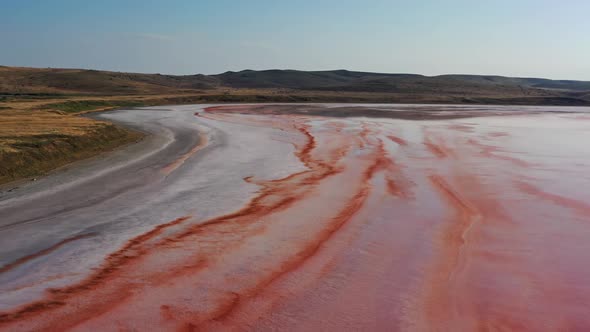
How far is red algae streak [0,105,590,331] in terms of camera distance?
716 cm

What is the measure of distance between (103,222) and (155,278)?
419 cm

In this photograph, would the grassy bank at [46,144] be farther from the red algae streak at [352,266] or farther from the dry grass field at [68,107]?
the red algae streak at [352,266]

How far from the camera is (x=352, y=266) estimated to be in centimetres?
916

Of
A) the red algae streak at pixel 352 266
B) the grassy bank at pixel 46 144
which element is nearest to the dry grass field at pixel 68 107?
the grassy bank at pixel 46 144

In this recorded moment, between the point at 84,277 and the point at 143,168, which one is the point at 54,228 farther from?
the point at 143,168

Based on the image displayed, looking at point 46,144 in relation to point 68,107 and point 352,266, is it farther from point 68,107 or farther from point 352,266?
point 68,107

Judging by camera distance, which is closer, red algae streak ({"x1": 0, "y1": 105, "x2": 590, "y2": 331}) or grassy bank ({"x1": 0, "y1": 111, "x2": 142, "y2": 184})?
red algae streak ({"x1": 0, "y1": 105, "x2": 590, "y2": 331})

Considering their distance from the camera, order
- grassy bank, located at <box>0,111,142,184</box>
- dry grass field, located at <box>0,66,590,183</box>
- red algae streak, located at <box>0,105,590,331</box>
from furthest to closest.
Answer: dry grass field, located at <box>0,66,590,183</box> < grassy bank, located at <box>0,111,142,184</box> < red algae streak, located at <box>0,105,590,331</box>

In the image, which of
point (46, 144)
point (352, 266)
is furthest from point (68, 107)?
point (352, 266)

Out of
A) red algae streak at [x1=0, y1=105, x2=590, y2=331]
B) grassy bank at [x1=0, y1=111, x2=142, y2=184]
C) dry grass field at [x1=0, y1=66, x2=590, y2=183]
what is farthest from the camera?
dry grass field at [x1=0, y1=66, x2=590, y2=183]

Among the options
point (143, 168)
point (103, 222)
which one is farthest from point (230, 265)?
Result: point (143, 168)

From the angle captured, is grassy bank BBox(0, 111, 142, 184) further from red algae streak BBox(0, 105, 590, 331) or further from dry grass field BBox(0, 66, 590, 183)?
red algae streak BBox(0, 105, 590, 331)

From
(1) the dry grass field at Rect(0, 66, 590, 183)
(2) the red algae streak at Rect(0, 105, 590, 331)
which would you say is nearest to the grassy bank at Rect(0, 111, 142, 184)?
(1) the dry grass field at Rect(0, 66, 590, 183)

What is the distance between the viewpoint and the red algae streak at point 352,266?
23.5 ft
